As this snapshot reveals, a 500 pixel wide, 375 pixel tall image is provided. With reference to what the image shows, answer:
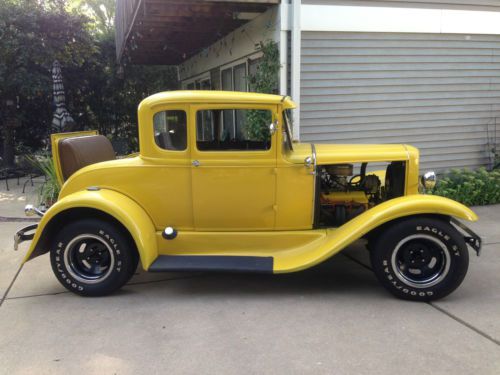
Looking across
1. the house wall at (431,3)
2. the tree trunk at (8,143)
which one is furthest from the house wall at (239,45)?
the tree trunk at (8,143)

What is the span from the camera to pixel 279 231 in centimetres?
398

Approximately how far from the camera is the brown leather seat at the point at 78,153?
13.7 feet

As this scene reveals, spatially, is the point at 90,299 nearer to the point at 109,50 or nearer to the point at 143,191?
the point at 143,191

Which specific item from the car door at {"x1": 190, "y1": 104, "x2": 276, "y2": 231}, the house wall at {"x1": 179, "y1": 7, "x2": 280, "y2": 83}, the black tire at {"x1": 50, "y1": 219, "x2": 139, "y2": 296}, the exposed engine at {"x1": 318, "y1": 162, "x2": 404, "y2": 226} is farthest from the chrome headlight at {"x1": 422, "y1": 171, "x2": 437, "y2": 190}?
the house wall at {"x1": 179, "y1": 7, "x2": 280, "y2": 83}

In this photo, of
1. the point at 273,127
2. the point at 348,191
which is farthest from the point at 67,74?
the point at 348,191

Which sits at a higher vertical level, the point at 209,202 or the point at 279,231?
the point at 209,202

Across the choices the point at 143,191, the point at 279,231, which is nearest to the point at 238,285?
the point at 279,231

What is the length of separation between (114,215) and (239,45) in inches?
211

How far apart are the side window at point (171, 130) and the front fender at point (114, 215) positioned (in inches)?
24.8

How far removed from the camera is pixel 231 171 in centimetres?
387

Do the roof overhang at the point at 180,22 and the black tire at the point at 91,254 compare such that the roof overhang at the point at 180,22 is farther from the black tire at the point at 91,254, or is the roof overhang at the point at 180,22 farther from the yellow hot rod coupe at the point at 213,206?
the black tire at the point at 91,254

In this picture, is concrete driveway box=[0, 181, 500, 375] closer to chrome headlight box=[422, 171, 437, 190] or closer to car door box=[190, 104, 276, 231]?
car door box=[190, 104, 276, 231]

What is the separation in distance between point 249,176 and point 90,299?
1.82 meters

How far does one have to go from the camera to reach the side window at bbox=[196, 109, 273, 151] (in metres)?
3.87
